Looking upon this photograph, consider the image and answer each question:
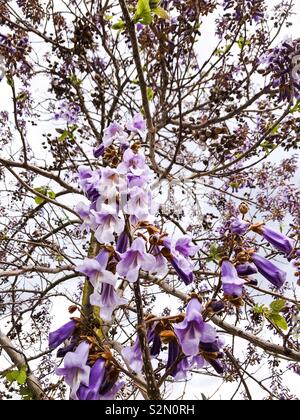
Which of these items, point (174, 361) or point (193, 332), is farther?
point (174, 361)

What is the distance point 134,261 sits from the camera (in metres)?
1.59

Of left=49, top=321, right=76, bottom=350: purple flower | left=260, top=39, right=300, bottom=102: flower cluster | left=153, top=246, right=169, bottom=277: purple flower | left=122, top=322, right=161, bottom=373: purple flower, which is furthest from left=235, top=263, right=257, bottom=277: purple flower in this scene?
left=260, top=39, right=300, bottom=102: flower cluster

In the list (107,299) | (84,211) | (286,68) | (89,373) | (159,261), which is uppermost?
(286,68)

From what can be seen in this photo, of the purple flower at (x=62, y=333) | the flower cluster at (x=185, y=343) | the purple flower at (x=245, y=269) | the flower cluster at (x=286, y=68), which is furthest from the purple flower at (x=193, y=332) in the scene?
the flower cluster at (x=286, y=68)

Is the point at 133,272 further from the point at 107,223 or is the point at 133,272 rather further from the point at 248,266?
the point at 248,266

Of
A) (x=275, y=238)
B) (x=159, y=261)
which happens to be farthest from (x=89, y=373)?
(x=275, y=238)

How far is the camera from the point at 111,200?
1655 millimetres

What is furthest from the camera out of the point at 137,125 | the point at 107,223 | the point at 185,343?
the point at 137,125

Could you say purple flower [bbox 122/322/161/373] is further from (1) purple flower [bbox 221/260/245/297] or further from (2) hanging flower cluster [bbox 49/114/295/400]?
(1) purple flower [bbox 221/260/245/297]

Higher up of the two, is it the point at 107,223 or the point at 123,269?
the point at 107,223

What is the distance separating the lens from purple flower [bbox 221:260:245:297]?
1449mm

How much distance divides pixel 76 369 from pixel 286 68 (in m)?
3.26

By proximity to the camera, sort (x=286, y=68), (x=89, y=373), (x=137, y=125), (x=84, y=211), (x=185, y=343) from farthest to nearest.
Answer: (x=286, y=68) → (x=137, y=125) → (x=84, y=211) → (x=89, y=373) → (x=185, y=343)
